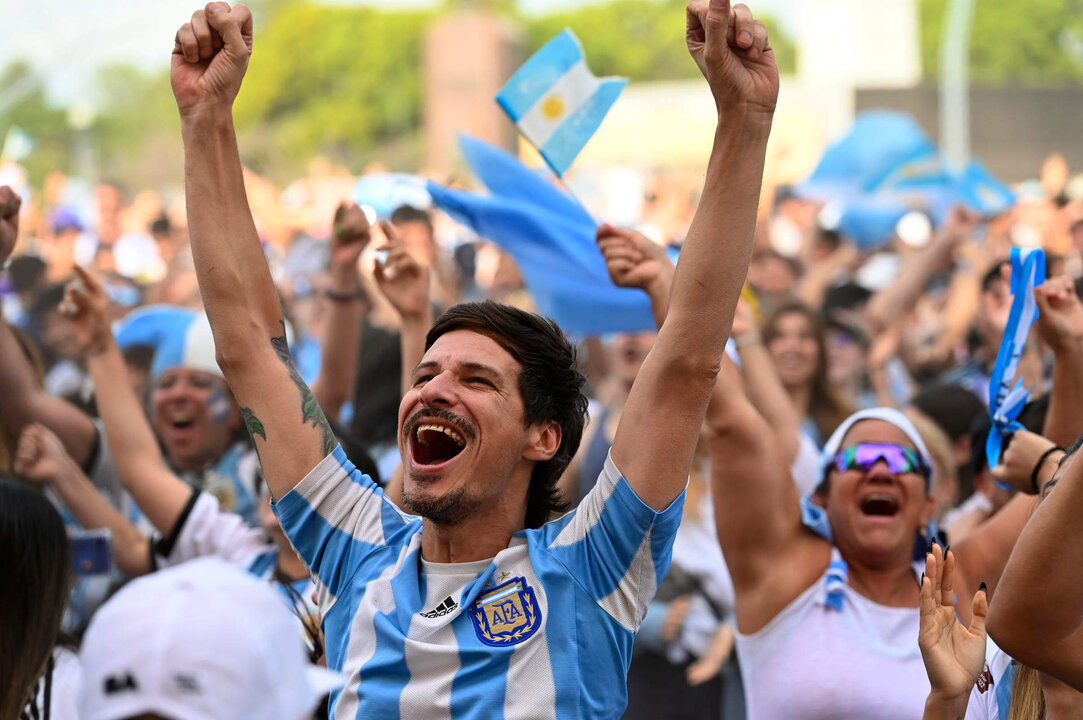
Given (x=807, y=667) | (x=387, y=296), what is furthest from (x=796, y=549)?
(x=387, y=296)

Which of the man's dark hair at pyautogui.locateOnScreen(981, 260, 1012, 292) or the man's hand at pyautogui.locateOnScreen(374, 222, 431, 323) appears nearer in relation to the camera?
the man's hand at pyautogui.locateOnScreen(374, 222, 431, 323)

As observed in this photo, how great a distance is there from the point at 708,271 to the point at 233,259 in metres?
1.02

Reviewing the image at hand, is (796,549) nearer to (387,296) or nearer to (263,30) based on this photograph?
(387,296)

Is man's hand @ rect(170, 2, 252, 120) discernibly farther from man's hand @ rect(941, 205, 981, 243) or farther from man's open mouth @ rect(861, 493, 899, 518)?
man's hand @ rect(941, 205, 981, 243)

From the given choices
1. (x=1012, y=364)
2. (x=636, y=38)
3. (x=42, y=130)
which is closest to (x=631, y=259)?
(x=1012, y=364)

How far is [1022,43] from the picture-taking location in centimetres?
7756

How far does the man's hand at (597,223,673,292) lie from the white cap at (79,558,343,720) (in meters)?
1.83

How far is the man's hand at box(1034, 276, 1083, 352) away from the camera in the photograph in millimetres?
3617

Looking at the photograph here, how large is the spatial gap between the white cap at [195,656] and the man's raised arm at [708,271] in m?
1.02

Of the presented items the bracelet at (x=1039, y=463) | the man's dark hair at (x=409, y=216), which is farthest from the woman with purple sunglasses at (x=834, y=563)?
the man's dark hair at (x=409, y=216)

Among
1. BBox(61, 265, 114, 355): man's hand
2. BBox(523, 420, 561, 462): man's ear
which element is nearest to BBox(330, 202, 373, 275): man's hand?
BBox(61, 265, 114, 355): man's hand

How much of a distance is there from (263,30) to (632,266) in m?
94.2

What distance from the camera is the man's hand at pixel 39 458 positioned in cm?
416

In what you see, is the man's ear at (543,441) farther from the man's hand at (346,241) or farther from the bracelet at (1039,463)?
the man's hand at (346,241)
